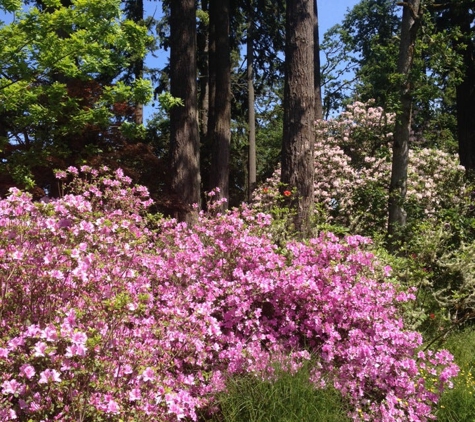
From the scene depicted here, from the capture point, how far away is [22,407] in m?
2.05

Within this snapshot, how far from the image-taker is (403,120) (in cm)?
769

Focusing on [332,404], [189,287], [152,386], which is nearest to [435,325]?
[332,404]

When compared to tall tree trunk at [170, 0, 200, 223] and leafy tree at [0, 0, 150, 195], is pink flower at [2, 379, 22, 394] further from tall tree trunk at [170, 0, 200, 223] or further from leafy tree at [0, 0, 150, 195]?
tall tree trunk at [170, 0, 200, 223]

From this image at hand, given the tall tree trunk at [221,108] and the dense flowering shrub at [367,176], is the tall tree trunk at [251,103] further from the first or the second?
the tall tree trunk at [221,108]

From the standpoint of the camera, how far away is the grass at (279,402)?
9.47 feet

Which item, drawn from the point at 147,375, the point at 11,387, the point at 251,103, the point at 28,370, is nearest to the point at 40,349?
the point at 28,370

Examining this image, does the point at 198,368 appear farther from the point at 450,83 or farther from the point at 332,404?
the point at 450,83

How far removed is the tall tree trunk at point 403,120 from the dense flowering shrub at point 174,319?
3.51 metres

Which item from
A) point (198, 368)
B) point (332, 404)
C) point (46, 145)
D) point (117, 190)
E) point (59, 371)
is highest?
point (46, 145)

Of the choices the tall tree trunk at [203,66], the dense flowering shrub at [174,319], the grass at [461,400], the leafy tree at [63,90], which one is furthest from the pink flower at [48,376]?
the tall tree trunk at [203,66]

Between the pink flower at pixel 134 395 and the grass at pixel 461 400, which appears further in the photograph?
the grass at pixel 461 400

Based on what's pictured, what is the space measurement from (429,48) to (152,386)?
7504 mm

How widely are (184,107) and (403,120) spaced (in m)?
3.63

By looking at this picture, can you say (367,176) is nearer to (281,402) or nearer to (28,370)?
(281,402)
